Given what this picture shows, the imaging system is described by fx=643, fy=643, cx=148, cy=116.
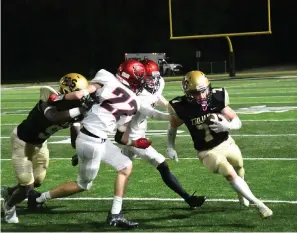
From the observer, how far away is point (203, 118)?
5617mm

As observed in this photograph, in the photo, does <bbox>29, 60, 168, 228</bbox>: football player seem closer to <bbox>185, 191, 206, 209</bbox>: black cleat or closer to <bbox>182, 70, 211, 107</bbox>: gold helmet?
<bbox>182, 70, 211, 107</bbox>: gold helmet

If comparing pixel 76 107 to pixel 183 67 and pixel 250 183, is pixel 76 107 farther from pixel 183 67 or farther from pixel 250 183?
pixel 183 67

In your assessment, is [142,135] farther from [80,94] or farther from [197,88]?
[80,94]

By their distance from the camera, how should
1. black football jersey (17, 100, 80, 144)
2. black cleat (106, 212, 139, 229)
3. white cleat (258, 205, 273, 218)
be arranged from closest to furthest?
white cleat (258, 205, 273, 218)
black cleat (106, 212, 139, 229)
black football jersey (17, 100, 80, 144)

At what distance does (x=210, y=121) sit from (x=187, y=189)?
5.58ft

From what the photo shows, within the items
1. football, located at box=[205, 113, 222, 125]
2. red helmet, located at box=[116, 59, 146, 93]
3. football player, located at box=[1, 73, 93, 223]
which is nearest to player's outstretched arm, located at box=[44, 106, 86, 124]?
football player, located at box=[1, 73, 93, 223]

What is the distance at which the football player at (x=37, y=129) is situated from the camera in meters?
5.48

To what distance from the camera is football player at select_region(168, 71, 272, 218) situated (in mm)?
5488

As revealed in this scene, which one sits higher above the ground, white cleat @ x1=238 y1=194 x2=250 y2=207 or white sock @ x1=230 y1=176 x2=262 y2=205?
white sock @ x1=230 y1=176 x2=262 y2=205

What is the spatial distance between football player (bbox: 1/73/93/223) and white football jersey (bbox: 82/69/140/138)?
13 cm

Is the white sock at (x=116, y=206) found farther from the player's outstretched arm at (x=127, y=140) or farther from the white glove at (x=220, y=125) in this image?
the white glove at (x=220, y=125)

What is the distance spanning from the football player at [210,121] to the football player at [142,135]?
18.9 inches

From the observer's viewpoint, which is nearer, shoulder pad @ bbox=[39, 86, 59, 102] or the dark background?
shoulder pad @ bbox=[39, 86, 59, 102]

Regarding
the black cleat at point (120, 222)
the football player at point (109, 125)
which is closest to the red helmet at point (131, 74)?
the football player at point (109, 125)
